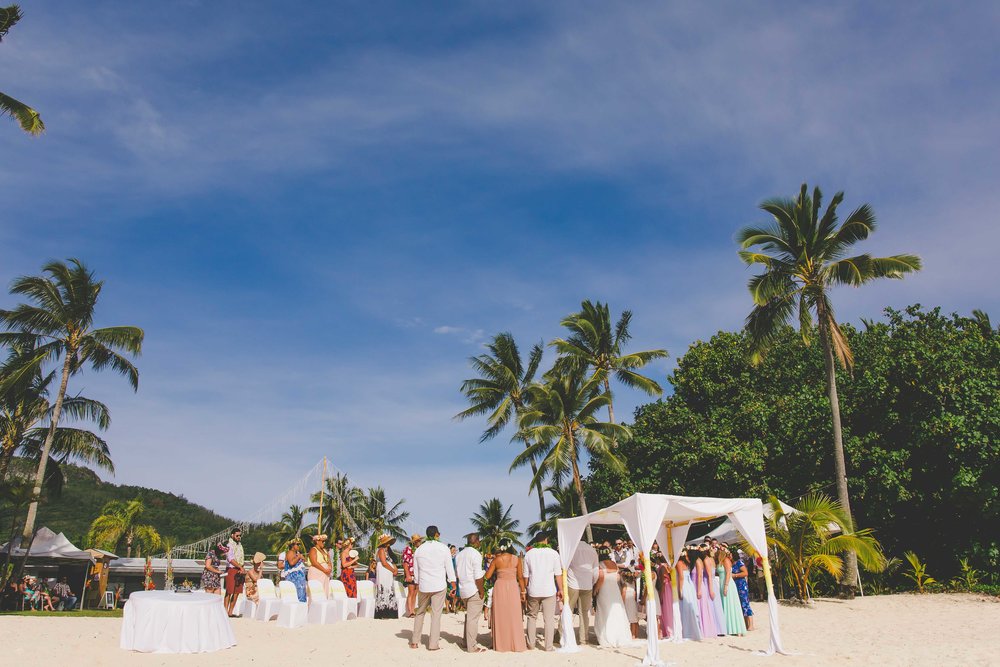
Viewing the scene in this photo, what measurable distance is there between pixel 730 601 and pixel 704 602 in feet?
1.75

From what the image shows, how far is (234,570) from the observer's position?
12.2 meters

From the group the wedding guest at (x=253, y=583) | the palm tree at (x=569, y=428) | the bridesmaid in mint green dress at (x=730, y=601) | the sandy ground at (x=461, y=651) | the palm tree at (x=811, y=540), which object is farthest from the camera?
the palm tree at (x=569, y=428)

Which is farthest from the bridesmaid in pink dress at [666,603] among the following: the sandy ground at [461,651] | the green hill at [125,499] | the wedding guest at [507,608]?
the green hill at [125,499]

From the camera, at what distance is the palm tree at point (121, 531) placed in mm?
41781

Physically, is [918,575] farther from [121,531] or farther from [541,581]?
[121,531]

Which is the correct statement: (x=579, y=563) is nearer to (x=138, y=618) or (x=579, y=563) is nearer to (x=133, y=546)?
(x=138, y=618)

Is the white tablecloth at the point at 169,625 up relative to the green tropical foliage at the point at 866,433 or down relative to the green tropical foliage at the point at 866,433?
down

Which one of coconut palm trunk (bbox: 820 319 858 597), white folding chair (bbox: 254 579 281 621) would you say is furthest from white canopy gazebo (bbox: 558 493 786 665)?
coconut palm trunk (bbox: 820 319 858 597)

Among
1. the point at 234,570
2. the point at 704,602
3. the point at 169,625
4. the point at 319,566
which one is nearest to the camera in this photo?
the point at 169,625

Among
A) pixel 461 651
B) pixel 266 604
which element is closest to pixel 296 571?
pixel 266 604

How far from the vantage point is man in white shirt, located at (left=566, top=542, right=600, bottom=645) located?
10.1m

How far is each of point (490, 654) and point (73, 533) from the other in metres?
52.6

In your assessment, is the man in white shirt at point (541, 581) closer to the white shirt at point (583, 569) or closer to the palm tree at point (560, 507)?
the white shirt at point (583, 569)

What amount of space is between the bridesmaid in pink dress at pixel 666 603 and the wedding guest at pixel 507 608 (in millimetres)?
2531
